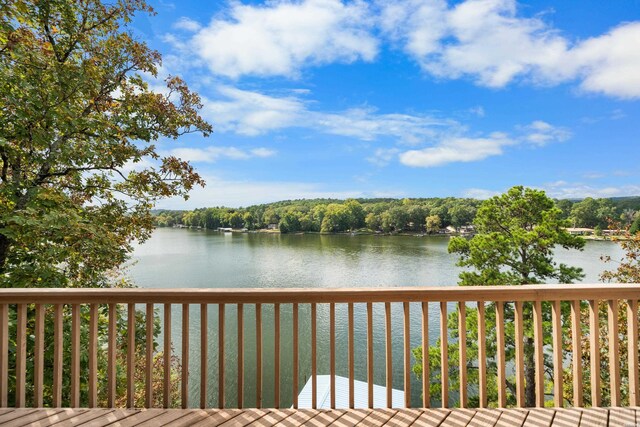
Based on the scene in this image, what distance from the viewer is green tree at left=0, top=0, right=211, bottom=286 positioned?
3682 mm

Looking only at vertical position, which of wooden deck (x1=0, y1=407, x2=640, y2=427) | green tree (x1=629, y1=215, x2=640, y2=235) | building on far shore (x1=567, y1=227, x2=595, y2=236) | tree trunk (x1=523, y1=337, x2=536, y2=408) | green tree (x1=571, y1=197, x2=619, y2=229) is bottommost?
tree trunk (x1=523, y1=337, x2=536, y2=408)

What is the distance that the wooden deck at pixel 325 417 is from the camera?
1718mm

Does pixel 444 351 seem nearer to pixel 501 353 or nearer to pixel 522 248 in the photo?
pixel 501 353

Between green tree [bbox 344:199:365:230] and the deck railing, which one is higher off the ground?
green tree [bbox 344:199:365:230]

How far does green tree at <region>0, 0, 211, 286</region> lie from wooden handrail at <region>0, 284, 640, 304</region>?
7.21 ft

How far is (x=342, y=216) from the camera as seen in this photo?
109ft

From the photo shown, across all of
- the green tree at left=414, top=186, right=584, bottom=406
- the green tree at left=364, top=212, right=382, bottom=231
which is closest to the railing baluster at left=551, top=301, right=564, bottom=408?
the green tree at left=414, top=186, right=584, bottom=406

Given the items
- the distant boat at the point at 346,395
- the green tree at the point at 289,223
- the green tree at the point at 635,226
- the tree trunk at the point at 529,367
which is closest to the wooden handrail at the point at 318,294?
the distant boat at the point at 346,395

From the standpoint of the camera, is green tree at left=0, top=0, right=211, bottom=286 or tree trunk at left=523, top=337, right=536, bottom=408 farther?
tree trunk at left=523, top=337, right=536, bottom=408

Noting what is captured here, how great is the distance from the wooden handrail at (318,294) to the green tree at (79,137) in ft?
7.21

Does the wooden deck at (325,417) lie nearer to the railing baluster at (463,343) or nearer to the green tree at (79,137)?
the railing baluster at (463,343)

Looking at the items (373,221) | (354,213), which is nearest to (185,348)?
(373,221)

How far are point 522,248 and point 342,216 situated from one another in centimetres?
2430

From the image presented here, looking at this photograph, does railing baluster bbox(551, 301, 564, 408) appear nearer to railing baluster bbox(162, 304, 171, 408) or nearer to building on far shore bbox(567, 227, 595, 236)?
railing baluster bbox(162, 304, 171, 408)
